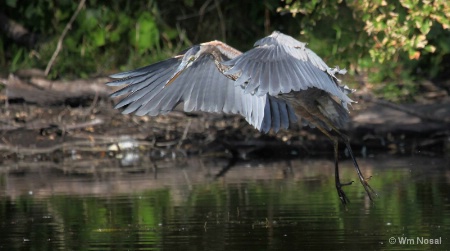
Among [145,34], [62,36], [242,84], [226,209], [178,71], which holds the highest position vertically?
[145,34]

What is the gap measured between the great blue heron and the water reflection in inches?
19.2

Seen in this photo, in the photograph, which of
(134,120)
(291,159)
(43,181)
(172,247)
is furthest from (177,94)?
(134,120)

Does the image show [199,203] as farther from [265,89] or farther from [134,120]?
[134,120]

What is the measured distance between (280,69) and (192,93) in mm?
1151

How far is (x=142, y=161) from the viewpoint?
10578mm

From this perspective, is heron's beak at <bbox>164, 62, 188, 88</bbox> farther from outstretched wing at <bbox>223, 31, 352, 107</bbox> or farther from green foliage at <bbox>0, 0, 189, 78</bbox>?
green foliage at <bbox>0, 0, 189, 78</bbox>

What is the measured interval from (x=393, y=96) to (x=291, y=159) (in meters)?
2.24

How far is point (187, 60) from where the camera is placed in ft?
20.5

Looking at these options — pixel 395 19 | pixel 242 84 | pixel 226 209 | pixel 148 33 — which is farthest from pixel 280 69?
pixel 148 33

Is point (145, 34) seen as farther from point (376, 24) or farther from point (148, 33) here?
point (376, 24)

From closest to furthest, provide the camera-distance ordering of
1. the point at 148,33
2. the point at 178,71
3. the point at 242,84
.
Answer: the point at 242,84 → the point at 178,71 → the point at 148,33

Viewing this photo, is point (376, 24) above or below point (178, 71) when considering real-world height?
above

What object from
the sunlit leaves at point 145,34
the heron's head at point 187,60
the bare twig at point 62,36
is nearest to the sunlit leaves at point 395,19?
the heron's head at point 187,60

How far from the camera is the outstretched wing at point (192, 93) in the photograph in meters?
6.15
